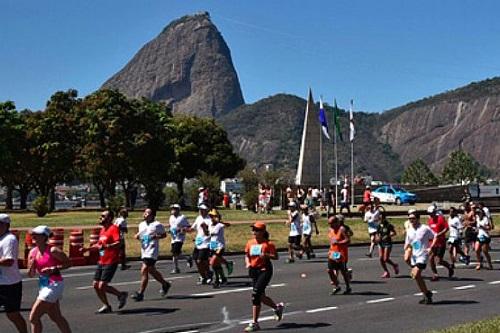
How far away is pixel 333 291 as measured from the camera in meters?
15.8

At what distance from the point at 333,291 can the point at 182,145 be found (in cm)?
5953

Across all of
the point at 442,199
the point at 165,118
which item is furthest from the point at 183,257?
the point at 165,118

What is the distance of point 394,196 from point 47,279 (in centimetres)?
5281

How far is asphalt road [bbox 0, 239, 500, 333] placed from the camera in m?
11.9

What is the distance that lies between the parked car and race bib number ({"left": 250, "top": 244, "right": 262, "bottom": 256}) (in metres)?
47.7

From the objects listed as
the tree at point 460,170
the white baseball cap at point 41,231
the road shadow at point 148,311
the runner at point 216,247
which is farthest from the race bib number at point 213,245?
the tree at point 460,170

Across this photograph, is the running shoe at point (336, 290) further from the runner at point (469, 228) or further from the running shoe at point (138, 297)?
the runner at point (469, 228)

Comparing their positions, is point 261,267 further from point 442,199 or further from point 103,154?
point 442,199

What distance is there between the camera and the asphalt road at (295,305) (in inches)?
470

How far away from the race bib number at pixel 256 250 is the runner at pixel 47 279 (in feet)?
10.3

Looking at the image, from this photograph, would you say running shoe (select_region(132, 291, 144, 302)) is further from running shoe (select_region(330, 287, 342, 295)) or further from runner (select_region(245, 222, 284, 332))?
running shoe (select_region(330, 287, 342, 295))

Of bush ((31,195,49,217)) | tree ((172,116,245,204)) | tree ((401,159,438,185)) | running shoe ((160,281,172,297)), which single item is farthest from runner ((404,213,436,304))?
tree ((401,159,438,185))

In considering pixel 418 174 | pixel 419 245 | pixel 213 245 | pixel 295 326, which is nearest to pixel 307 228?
pixel 213 245

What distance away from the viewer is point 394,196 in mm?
60719
